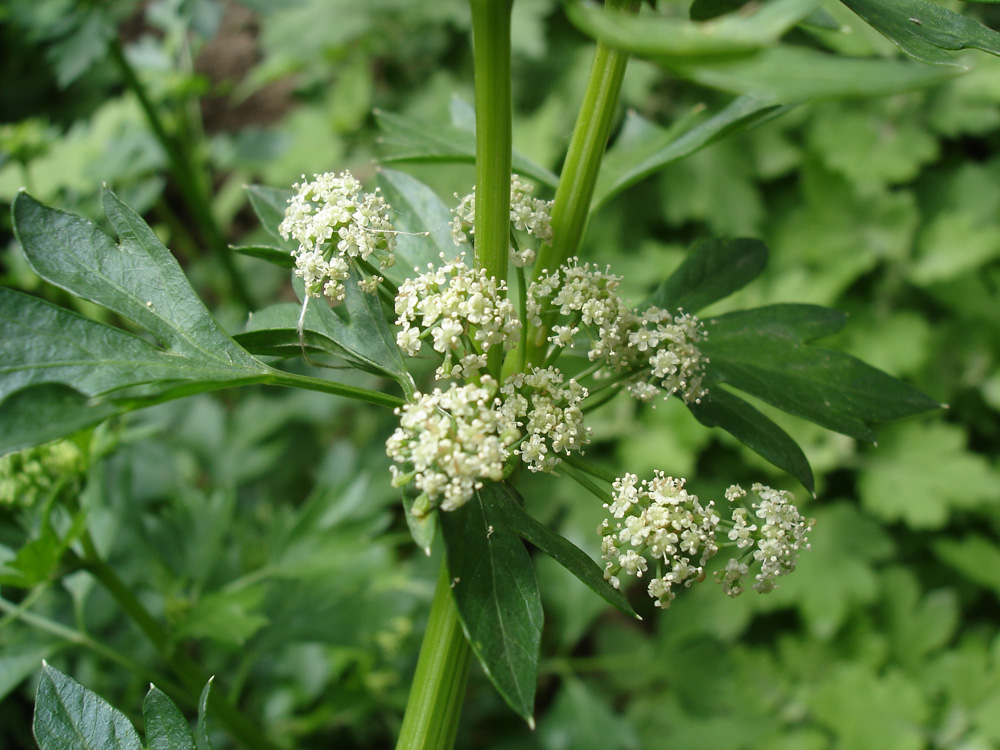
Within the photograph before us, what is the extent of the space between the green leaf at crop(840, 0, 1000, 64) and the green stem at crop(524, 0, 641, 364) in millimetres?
240

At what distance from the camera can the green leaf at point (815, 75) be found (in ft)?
1.41

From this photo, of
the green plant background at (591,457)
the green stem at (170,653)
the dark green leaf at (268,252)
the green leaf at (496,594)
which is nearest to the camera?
the green leaf at (496,594)

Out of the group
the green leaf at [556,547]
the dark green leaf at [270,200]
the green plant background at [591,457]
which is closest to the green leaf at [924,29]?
the green leaf at [556,547]

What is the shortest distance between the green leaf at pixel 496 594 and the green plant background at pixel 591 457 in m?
0.68

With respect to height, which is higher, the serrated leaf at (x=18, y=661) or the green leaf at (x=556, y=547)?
the green leaf at (x=556, y=547)

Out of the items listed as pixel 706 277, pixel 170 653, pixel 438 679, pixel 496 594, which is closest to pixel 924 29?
pixel 706 277

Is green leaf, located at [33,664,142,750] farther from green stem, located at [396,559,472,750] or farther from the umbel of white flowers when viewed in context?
the umbel of white flowers

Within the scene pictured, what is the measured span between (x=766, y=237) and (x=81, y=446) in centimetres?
260

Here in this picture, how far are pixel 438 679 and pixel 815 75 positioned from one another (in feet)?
2.10

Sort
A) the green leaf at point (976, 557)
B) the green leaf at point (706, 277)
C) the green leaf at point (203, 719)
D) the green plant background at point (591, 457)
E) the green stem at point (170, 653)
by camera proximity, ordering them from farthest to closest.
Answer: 1. the green leaf at point (976, 557)
2. the green plant background at point (591, 457)
3. the green stem at point (170, 653)
4. the green leaf at point (706, 277)
5. the green leaf at point (203, 719)

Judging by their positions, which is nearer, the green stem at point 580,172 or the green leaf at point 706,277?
the green stem at point 580,172

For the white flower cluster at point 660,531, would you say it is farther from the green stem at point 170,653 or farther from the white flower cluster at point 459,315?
the green stem at point 170,653

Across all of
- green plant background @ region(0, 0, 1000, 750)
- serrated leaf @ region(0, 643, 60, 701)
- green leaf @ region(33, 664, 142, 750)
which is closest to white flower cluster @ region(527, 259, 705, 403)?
green leaf @ region(33, 664, 142, 750)

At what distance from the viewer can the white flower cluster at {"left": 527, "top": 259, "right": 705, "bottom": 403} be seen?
2.57ft
